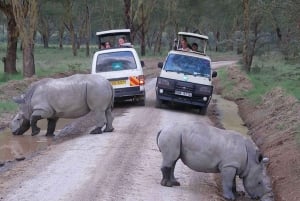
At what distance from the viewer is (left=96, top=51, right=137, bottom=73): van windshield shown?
70.2 ft

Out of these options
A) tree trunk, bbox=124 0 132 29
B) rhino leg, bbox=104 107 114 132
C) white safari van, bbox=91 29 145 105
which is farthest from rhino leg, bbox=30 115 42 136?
tree trunk, bbox=124 0 132 29

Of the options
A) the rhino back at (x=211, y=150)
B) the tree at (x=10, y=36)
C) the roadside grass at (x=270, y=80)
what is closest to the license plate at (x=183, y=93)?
the roadside grass at (x=270, y=80)

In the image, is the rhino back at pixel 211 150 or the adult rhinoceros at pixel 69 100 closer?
the rhino back at pixel 211 150

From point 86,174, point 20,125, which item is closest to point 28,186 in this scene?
point 86,174

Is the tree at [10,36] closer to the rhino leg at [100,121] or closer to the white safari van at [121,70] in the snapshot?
the white safari van at [121,70]

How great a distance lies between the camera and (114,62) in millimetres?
21516

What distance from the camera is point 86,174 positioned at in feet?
37.0

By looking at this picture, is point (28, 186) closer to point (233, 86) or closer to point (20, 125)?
point (20, 125)

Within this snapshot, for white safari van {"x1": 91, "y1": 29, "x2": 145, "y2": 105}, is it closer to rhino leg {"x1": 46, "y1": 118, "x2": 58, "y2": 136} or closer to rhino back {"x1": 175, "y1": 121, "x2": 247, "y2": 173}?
rhino leg {"x1": 46, "y1": 118, "x2": 58, "y2": 136}

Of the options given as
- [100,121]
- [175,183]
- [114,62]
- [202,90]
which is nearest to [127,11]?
[114,62]

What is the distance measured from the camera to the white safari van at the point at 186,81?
2131 cm

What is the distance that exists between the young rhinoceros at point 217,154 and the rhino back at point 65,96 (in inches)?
235

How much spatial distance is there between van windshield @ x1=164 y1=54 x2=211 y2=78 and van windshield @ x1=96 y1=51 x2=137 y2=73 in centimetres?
135

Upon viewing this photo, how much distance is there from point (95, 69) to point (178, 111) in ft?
10.9
